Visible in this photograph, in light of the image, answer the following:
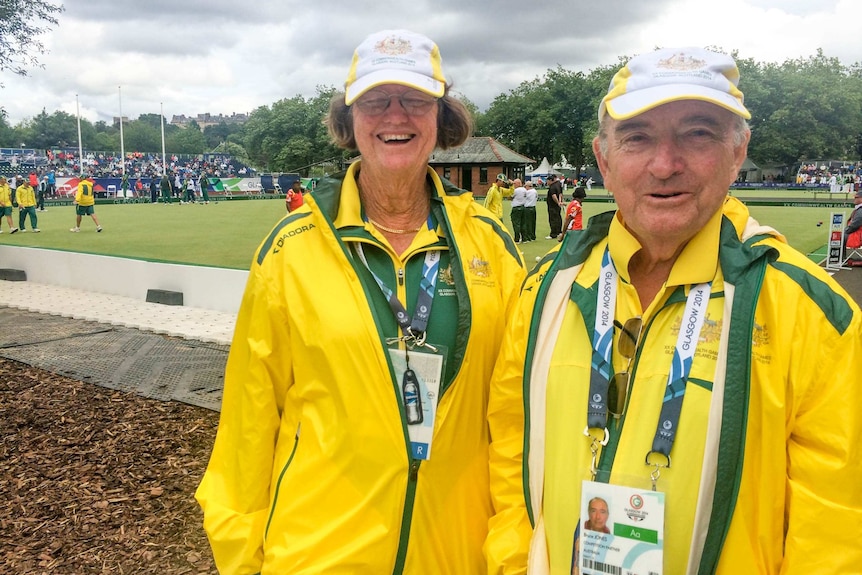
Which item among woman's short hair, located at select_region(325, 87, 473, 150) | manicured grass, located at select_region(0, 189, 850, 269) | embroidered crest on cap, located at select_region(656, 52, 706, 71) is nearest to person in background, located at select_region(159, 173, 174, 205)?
manicured grass, located at select_region(0, 189, 850, 269)

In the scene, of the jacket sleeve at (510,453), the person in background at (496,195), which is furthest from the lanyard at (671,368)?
the person in background at (496,195)

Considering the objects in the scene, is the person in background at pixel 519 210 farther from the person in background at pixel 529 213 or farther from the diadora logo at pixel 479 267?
the diadora logo at pixel 479 267

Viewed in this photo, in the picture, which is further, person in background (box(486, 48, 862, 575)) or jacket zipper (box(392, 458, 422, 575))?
jacket zipper (box(392, 458, 422, 575))

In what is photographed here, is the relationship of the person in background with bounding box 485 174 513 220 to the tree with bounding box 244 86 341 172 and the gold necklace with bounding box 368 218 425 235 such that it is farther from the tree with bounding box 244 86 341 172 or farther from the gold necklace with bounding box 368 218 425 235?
the tree with bounding box 244 86 341 172

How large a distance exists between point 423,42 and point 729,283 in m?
1.23

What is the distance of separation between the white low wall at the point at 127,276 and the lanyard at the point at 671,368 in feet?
28.7

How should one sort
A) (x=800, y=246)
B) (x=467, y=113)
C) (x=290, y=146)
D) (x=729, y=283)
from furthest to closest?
(x=290, y=146) < (x=800, y=246) < (x=467, y=113) < (x=729, y=283)

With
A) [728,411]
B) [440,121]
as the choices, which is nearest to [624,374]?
[728,411]

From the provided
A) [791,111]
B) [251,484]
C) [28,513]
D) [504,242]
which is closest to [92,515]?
[28,513]

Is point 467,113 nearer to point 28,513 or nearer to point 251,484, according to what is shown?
point 251,484

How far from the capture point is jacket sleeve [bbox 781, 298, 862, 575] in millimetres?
1371

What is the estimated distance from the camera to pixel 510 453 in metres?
1.89

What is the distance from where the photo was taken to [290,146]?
75188 mm

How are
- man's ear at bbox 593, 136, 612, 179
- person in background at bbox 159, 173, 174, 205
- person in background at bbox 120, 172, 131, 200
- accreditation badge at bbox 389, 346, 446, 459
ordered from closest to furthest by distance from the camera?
man's ear at bbox 593, 136, 612, 179, accreditation badge at bbox 389, 346, 446, 459, person in background at bbox 159, 173, 174, 205, person in background at bbox 120, 172, 131, 200
